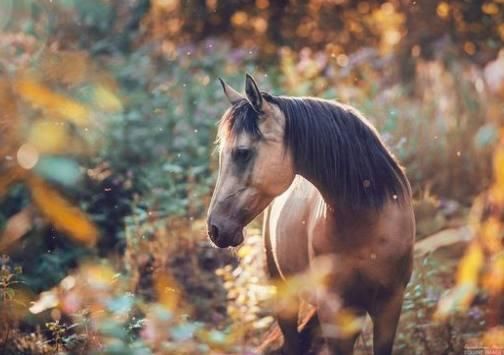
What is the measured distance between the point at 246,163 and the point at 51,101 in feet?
7.54

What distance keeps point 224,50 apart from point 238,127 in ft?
18.6

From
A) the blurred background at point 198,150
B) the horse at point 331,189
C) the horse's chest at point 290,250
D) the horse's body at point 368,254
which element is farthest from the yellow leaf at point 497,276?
the horse's chest at point 290,250

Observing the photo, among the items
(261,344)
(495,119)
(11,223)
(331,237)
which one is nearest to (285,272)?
(331,237)

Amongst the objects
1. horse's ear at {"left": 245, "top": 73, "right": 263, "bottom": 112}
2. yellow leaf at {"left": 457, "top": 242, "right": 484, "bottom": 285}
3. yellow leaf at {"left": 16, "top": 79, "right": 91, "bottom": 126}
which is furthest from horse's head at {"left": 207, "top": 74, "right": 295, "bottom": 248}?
yellow leaf at {"left": 16, "top": 79, "right": 91, "bottom": 126}

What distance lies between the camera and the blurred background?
126 cm

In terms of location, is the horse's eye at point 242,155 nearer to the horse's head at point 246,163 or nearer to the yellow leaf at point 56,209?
the horse's head at point 246,163

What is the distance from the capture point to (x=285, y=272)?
4.15 metres

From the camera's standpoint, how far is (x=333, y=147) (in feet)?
10.9

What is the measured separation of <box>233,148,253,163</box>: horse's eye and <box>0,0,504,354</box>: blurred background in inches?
22.1

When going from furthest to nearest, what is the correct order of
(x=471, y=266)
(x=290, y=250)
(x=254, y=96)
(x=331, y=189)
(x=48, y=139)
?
(x=290, y=250) → (x=331, y=189) → (x=254, y=96) → (x=471, y=266) → (x=48, y=139)

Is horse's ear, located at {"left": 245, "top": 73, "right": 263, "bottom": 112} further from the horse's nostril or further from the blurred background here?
the blurred background

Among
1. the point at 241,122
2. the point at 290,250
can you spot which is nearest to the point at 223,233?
the point at 241,122

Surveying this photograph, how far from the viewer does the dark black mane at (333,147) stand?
3.30 metres

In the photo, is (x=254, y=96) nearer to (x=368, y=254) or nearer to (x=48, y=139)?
(x=368, y=254)
